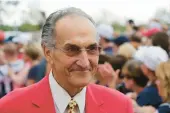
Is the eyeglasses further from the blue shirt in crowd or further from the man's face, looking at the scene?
the blue shirt in crowd

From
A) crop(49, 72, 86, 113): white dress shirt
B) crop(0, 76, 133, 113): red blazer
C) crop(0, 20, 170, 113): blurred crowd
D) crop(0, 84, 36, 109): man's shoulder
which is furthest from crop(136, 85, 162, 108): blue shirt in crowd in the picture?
crop(0, 84, 36, 109): man's shoulder

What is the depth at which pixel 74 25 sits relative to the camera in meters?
2.78

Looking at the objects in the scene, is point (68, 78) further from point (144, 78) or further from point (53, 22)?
point (144, 78)

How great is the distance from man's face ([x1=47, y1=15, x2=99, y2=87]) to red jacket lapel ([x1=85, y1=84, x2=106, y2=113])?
22 centimetres

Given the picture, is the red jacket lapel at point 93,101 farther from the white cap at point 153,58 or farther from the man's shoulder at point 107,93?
the white cap at point 153,58

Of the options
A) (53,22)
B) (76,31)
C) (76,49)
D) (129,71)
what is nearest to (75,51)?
(76,49)

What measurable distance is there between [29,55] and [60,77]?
5.51 m

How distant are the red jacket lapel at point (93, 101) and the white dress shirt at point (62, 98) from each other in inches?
1.4

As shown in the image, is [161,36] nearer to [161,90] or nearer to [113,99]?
[161,90]

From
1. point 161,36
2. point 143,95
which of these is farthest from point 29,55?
point 143,95

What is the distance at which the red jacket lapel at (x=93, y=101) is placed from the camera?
9.66 ft

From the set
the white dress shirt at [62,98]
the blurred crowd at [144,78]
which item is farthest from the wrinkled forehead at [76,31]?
the blurred crowd at [144,78]

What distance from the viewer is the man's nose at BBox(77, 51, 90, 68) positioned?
108 inches

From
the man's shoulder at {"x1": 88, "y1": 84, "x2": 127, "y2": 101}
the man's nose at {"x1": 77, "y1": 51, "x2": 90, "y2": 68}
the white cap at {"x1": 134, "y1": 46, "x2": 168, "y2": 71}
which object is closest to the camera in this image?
the man's nose at {"x1": 77, "y1": 51, "x2": 90, "y2": 68}
